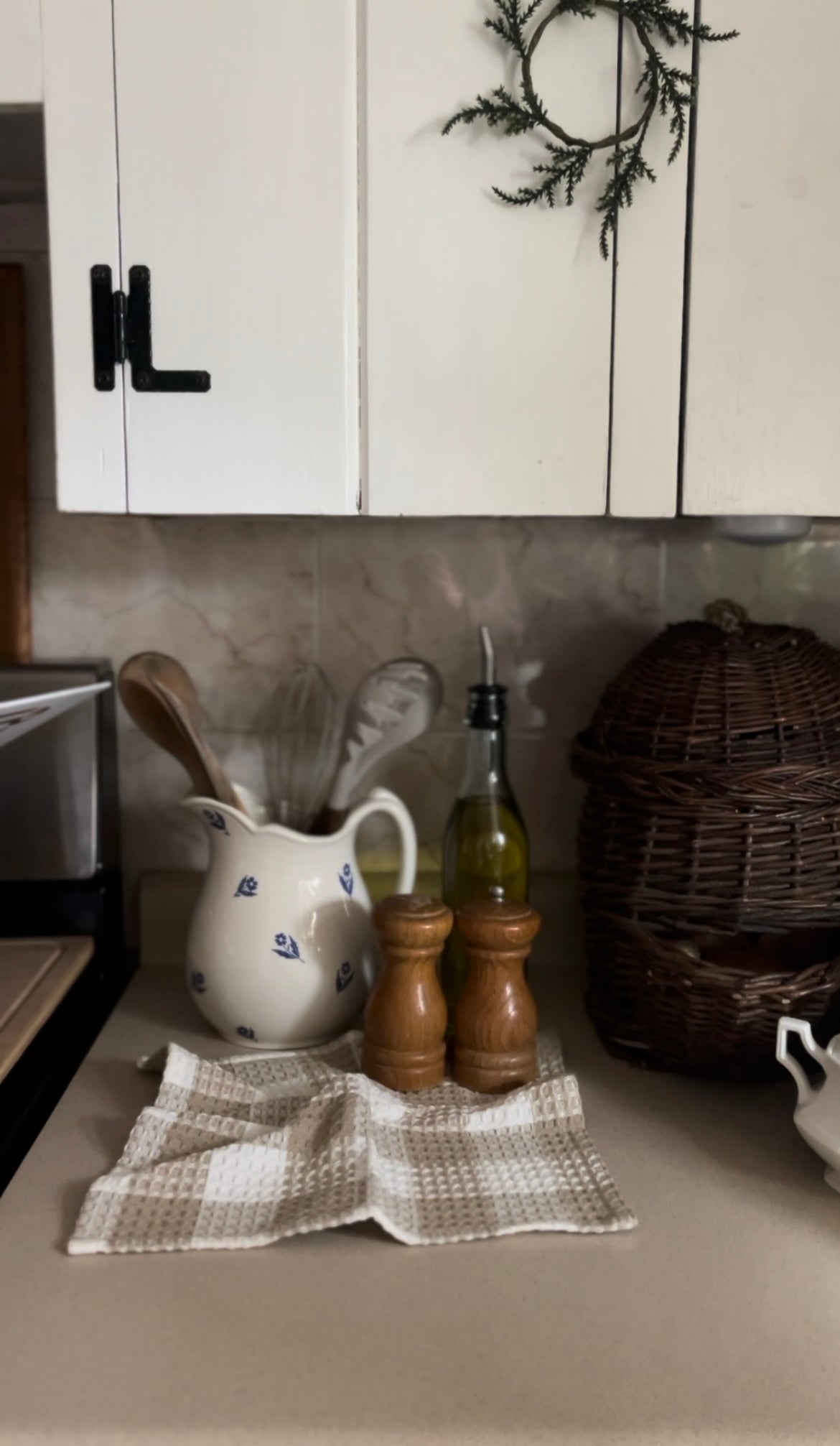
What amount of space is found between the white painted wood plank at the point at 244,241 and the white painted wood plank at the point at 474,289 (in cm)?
2

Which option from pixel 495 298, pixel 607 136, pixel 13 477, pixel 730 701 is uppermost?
pixel 607 136

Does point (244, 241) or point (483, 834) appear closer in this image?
point (244, 241)

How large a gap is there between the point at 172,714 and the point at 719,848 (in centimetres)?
43

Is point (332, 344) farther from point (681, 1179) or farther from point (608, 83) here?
point (681, 1179)

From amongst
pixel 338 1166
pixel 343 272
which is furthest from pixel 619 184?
pixel 338 1166

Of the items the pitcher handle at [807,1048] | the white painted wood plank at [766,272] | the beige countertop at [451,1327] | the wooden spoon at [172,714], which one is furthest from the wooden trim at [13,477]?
the pitcher handle at [807,1048]

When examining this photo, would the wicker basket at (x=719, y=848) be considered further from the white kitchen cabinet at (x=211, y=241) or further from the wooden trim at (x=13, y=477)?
the wooden trim at (x=13, y=477)

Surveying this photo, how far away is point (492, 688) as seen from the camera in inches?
39.2

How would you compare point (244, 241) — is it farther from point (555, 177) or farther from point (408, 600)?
point (408, 600)

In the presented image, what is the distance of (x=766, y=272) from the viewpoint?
81cm

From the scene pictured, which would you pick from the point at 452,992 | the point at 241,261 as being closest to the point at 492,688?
the point at 452,992

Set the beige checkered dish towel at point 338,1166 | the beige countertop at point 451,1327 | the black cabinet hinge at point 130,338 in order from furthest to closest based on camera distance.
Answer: the black cabinet hinge at point 130,338
the beige checkered dish towel at point 338,1166
the beige countertop at point 451,1327

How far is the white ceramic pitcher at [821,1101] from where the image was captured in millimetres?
753

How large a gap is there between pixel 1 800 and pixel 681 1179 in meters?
0.64
